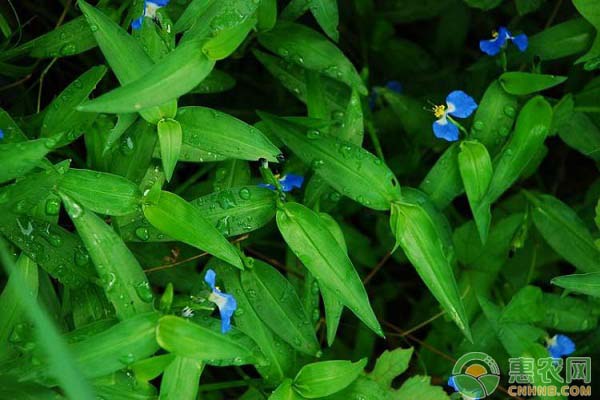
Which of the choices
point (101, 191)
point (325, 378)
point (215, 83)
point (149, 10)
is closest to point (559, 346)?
point (325, 378)

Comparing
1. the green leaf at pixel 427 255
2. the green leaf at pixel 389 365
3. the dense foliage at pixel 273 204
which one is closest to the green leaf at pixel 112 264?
the dense foliage at pixel 273 204

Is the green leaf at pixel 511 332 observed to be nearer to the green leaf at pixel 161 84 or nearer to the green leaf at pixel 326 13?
the green leaf at pixel 326 13

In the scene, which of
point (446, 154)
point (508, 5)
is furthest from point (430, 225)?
point (508, 5)

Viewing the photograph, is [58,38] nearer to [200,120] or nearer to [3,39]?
[3,39]

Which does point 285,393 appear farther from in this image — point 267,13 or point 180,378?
point 267,13

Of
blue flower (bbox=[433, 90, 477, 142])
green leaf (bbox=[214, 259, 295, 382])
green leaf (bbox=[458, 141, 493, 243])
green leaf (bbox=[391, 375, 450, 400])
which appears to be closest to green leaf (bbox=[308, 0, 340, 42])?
blue flower (bbox=[433, 90, 477, 142])
